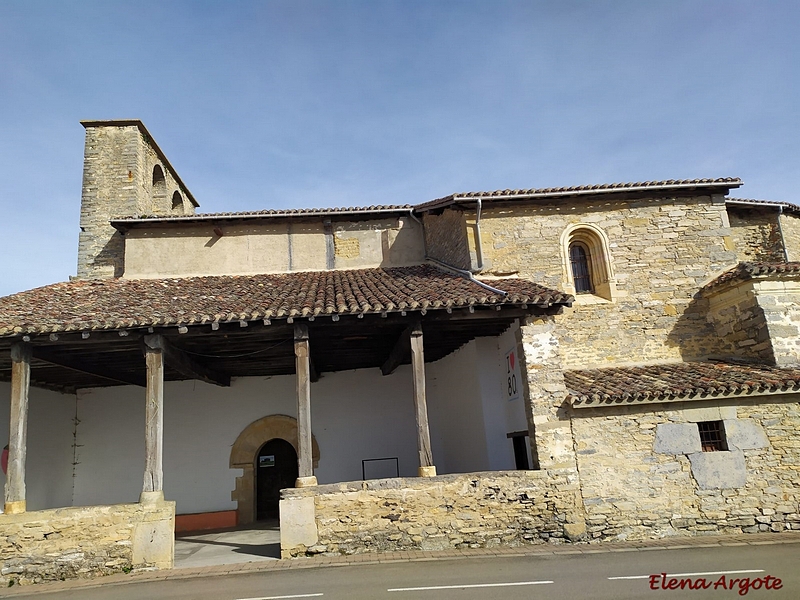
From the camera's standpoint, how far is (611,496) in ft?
25.0

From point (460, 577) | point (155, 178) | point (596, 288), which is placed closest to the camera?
point (460, 577)

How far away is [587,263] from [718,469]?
183 inches

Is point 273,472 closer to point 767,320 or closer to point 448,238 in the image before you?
point 448,238

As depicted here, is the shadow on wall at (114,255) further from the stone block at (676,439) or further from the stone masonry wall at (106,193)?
the stone block at (676,439)

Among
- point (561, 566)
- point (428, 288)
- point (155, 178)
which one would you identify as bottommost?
point (561, 566)

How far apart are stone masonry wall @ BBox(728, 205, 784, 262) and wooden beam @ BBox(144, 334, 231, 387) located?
11459mm

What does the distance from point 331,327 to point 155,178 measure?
29.9ft

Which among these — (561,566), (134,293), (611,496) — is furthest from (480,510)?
(134,293)

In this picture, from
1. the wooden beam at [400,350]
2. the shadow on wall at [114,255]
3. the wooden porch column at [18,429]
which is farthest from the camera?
the shadow on wall at [114,255]

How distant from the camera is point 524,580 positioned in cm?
573

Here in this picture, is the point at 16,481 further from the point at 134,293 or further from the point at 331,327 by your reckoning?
the point at 331,327

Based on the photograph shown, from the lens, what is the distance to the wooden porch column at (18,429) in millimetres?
7262

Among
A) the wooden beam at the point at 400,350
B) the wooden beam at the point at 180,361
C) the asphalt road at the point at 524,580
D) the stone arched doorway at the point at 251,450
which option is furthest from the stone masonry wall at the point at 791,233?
the wooden beam at the point at 180,361

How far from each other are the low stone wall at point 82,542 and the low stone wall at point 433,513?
Answer: 1.67 meters
